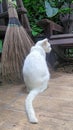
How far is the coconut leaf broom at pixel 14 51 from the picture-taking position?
6.84 ft

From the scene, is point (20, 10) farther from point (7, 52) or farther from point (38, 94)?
point (38, 94)

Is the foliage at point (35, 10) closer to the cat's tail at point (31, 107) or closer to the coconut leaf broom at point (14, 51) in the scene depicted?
the coconut leaf broom at point (14, 51)

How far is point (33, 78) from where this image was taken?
5.61ft

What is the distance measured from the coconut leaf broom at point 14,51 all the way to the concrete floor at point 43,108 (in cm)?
15

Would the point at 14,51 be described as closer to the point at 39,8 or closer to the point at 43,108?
the point at 43,108

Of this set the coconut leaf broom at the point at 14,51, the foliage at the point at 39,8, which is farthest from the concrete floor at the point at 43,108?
the foliage at the point at 39,8

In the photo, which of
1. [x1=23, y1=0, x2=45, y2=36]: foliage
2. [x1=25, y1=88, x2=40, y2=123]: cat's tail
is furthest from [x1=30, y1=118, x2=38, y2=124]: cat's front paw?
[x1=23, y1=0, x2=45, y2=36]: foliage

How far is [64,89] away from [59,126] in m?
0.69

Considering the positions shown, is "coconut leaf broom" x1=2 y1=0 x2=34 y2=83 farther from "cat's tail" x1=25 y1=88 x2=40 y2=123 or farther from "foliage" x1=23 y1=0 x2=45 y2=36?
"foliage" x1=23 y1=0 x2=45 y2=36

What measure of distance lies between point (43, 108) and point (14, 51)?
2.92 feet

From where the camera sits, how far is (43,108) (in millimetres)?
1390

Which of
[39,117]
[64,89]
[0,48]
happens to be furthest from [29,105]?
[0,48]

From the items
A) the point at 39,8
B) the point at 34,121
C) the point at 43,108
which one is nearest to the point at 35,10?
the point at 39,8

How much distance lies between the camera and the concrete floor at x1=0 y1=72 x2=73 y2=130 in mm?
1151
